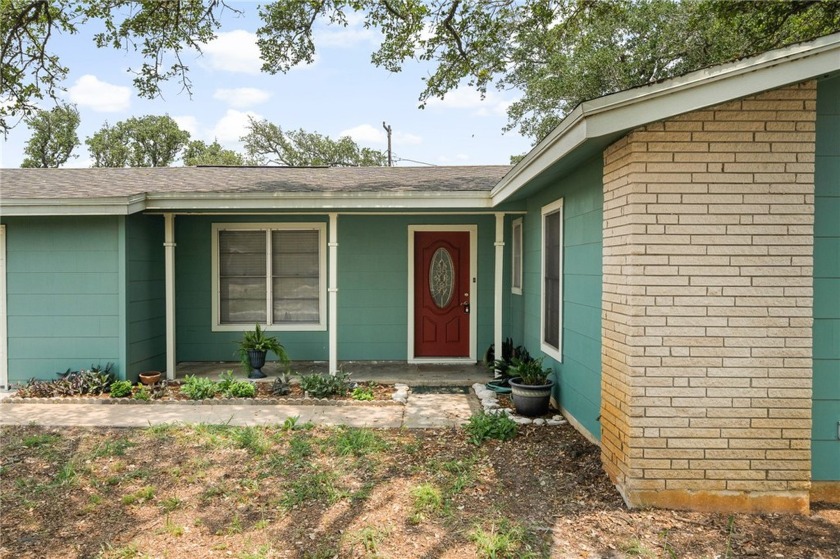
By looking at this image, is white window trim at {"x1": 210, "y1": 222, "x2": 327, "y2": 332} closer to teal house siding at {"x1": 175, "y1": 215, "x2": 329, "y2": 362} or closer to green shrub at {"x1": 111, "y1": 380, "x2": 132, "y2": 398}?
teal house siding at {"x1": 175, "y1": 215, "x2": 329, "y2": 362}

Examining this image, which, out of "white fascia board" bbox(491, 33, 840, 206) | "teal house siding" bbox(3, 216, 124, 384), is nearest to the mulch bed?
"teal house siding" bbox(3, 216, 124, 384)

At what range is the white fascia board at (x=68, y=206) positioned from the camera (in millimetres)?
6656

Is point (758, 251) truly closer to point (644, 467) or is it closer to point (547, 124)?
point (644, 467)

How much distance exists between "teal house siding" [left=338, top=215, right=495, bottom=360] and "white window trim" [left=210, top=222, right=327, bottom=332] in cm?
25

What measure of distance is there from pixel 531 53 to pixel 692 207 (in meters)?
17.8

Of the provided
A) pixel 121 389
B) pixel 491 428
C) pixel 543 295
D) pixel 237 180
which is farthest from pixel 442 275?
pixel 121 389

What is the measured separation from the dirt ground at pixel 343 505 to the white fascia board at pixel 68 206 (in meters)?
2.79

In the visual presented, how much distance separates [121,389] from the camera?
21.7 ft

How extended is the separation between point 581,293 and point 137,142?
129 feet

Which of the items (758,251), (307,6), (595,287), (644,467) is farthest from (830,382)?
(307,6)

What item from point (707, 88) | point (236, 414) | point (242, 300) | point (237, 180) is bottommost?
point (236, 414)

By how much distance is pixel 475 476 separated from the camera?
418 centimetres

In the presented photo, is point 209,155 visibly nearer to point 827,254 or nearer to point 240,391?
point 240,391

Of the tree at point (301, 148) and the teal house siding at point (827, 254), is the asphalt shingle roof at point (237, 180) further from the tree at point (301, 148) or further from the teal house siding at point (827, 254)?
the tree at point (301, 148)
